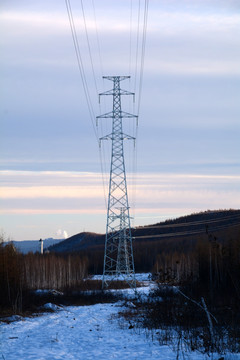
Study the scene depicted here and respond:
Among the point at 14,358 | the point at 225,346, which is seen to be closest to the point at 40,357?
the point at 14,358

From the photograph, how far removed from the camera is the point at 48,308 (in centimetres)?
3594

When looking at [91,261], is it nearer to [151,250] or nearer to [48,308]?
[151,250]

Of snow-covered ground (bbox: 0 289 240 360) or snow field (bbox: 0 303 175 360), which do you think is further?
snow field (bbox: 0 303 175 360)

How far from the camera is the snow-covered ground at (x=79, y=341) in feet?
50.1

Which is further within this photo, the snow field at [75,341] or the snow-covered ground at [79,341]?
the snow field at [75,341]

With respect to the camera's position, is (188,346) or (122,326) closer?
(188,346)

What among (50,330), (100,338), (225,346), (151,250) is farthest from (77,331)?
(151,250)

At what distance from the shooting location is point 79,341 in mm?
19094

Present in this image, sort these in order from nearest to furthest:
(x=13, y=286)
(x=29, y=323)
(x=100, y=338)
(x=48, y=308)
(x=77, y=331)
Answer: (x=100, y=338), (x=77, y=331), (x=29, y=323), (x=48, y=308), (x=13, y=286)

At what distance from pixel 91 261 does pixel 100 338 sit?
117 m

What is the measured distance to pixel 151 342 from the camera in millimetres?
17516

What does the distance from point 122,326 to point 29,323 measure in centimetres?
600

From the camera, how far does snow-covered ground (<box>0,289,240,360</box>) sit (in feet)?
50.1

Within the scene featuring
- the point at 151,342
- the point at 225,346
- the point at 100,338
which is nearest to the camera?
the point at 225,346
